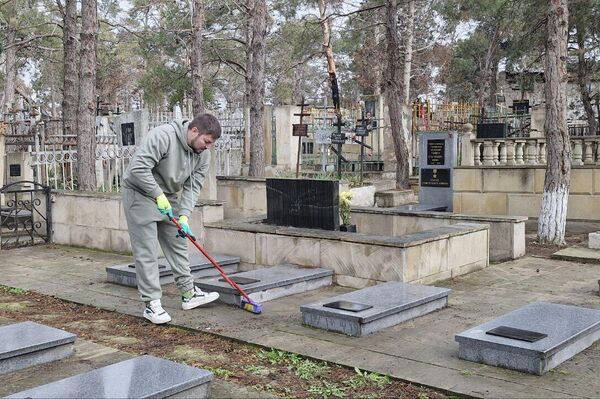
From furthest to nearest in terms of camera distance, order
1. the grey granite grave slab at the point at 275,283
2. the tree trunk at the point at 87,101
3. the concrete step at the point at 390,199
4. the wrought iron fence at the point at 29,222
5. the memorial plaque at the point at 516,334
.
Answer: the concrete step at the point at 390,199 → the tree trunk at the point at 87,101 → the wrought iron fence at the point at 29,222 → the grey granite grave slab at the point at 275,283 → the memorial plaque at the point at 516,334

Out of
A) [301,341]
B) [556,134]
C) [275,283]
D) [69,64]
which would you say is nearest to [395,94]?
[556,134]

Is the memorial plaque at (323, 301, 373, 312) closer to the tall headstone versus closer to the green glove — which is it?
the green glove

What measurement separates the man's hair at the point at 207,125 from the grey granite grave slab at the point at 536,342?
2.79 meters

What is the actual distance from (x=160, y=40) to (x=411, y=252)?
21785 mm

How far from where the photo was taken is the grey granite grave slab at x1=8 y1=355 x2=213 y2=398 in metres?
4.00

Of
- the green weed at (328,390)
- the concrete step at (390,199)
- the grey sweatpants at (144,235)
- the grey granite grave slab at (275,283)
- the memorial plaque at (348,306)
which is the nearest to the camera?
the green weed at (328,390)

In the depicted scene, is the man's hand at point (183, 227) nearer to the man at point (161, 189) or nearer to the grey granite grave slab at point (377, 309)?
the man at point (161, 189)

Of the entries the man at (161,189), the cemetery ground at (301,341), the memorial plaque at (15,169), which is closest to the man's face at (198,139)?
the man at (161,189)

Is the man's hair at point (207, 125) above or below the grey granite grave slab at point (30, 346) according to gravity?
above

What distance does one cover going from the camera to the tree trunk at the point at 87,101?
13.4 meters

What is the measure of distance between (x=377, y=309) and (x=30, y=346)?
2808 millimetres

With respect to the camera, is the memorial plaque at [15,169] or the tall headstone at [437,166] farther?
the memorial plaque at [15,169]

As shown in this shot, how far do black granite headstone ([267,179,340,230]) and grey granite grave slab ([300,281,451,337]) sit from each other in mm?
2018

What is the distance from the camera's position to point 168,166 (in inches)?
250
